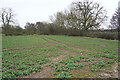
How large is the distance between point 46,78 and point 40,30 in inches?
1581

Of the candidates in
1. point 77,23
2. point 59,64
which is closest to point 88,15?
point 77,23

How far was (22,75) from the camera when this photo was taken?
3.27 meters

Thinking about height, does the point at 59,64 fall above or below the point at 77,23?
below

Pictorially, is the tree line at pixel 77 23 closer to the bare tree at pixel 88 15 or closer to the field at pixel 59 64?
the bare tree at pixel 88 15

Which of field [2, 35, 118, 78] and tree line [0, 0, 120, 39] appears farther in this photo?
tree line [0, 0, 120, 39]

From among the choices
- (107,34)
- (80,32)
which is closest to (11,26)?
(80,32)

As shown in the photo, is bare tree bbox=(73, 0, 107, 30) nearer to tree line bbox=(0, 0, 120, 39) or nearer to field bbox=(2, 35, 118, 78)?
tree line bbox=(0, 0, 120, 39)

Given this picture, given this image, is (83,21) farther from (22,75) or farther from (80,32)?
(22,75)

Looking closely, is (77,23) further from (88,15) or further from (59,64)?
(59,64)

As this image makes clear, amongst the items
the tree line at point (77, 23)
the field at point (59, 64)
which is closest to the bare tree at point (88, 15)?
the tree line at point (77, 23)

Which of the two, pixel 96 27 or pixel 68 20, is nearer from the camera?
pixel 96 27

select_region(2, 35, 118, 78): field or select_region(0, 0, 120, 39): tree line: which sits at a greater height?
select_region(0, 0, 120, 39): tree line

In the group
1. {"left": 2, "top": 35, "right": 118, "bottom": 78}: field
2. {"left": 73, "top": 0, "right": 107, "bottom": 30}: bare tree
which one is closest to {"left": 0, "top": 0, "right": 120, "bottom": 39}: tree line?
{"left": 73, "top": 0, "right": 107, "bottom": 30}: bare tree

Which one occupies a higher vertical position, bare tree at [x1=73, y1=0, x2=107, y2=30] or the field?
bare tree at [x1=73, y1=0, x2=107, y2=30]
